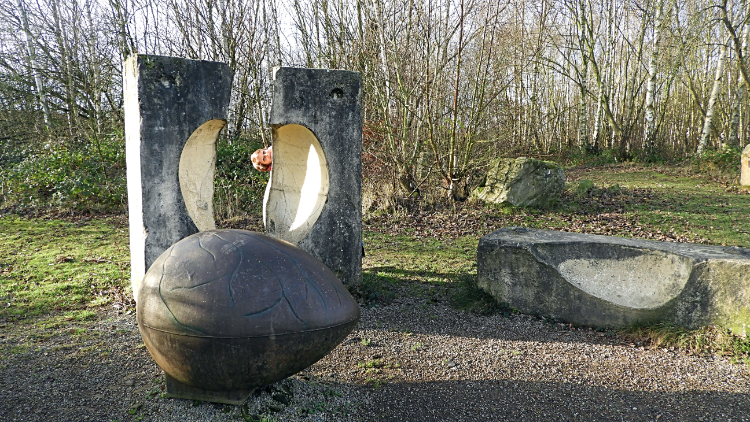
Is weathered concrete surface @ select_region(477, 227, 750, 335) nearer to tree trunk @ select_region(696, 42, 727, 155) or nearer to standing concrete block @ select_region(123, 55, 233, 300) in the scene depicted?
standing concrete block @ select_region(123, 55, 233, 300)

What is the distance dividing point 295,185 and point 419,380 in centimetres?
290

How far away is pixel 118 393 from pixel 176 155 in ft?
7.59

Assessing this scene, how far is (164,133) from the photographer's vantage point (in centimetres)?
490

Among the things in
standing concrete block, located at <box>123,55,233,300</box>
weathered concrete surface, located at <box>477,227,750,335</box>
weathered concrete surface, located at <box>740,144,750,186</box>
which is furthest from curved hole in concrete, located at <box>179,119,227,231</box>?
weathered concrete surface, located at <box>740,144,750,186</box>

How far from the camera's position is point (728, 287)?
14.4 feet

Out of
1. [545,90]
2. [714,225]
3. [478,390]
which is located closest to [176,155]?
[478,390]

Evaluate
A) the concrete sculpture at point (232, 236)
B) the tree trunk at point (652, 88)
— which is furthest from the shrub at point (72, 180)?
the tree trunk at point (652, 88)

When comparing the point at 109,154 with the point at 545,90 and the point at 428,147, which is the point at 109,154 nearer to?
the point at 428,147

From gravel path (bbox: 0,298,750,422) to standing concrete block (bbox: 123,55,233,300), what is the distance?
40.0 inches

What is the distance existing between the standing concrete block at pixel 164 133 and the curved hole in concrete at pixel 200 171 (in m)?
0.01

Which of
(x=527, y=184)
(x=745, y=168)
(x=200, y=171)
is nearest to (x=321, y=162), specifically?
(x=200, y=171)

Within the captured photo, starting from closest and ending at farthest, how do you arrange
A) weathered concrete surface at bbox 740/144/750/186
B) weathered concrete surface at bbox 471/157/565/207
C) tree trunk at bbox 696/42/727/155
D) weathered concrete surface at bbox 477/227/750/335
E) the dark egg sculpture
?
the dark egg sculpture
weathered concrete surface at bbox 477/227/750/335
weathered concrete surface at bbox 471/157/565/207
weathered concrete surface at bbox 740/144/750/186
tree trunk at bbox 696/42/727/155

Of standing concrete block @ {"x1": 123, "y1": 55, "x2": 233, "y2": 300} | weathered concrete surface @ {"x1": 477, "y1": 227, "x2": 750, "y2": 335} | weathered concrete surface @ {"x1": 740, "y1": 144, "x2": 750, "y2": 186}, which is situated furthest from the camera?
weathered concrete surface @ {"x1": 740, "y1": 144, "x2": 750, "y2": 186}

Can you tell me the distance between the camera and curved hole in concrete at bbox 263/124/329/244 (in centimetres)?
555
